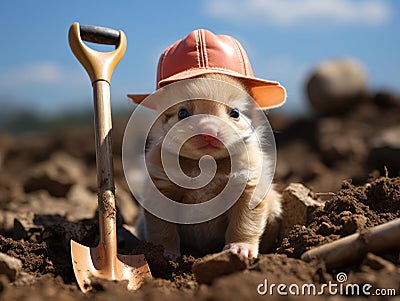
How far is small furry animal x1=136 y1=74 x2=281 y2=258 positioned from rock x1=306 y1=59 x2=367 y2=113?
25.8 feet

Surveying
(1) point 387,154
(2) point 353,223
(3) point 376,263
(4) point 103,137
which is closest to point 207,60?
(4) point 103,137

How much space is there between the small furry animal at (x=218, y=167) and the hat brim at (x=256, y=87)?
1.9 inches

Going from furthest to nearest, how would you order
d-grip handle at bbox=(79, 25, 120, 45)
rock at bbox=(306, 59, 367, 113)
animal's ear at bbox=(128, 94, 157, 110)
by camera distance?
rock at bbox=(306, 59, 367, 113), animal's ear at bbox=(128, 94, 157, 110), d-grip handle at bbox=(79, 25, 120, 45)

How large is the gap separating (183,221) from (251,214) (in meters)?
0.41

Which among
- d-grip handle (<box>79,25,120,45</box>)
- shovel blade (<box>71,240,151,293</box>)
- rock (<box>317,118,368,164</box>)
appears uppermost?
d-grip handle (<box>79,25,120,45</box>)

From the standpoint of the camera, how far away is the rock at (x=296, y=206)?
343 cm

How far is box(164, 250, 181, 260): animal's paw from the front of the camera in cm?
306

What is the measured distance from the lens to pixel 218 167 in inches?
123

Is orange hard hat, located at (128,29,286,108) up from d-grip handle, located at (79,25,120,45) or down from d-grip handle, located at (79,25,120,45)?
down

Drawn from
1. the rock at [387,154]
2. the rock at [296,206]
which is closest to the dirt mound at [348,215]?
the rock at [296,206]

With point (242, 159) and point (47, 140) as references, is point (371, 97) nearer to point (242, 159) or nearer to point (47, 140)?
point (47, 140)

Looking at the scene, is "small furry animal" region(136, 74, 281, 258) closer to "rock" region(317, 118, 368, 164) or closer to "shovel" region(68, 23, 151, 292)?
"shovel" region(68, 23, 151, 292)

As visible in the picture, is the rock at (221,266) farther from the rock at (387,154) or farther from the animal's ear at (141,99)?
the rock at (387,154)

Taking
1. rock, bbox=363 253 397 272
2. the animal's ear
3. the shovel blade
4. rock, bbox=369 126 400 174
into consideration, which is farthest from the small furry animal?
rock, bbox=369 126 400 174
